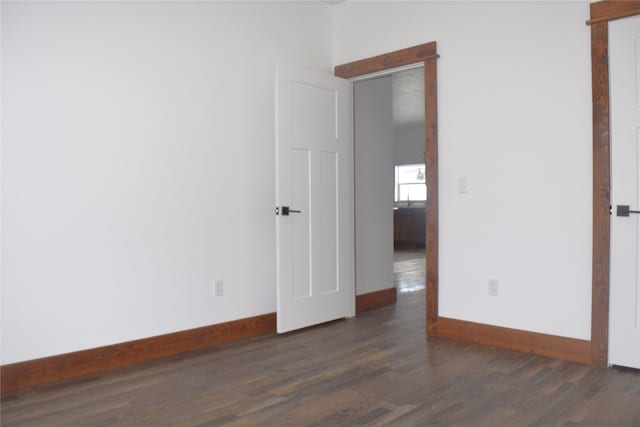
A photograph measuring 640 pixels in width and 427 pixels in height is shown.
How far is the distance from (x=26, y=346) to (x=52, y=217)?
0.70m

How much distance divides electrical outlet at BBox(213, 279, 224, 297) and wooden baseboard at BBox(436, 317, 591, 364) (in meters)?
1.59

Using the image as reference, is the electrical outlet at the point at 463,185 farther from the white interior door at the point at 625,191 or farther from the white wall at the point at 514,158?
the white interior door at the point at 625,191

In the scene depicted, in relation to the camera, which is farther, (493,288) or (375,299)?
(375,299)

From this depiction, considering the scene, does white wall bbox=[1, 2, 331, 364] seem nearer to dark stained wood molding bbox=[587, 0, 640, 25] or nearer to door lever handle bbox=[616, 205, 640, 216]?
dark stained wood molding bbox=[587, 0, 640, 25]

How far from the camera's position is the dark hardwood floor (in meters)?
2.29

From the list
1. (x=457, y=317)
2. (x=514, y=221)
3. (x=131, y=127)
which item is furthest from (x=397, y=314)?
(x=131, y=127)

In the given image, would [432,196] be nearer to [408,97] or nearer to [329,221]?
[329,221]

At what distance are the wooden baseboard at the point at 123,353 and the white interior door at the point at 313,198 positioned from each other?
0.84 feet

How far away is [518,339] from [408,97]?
5680 mm

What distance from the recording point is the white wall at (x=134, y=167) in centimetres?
270

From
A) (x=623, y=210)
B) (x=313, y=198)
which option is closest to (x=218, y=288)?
(x=313, y=198)

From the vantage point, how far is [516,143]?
3342 millimetres

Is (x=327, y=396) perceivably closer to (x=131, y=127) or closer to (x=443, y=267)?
(x=443, y=267)

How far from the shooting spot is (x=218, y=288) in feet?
11.8
